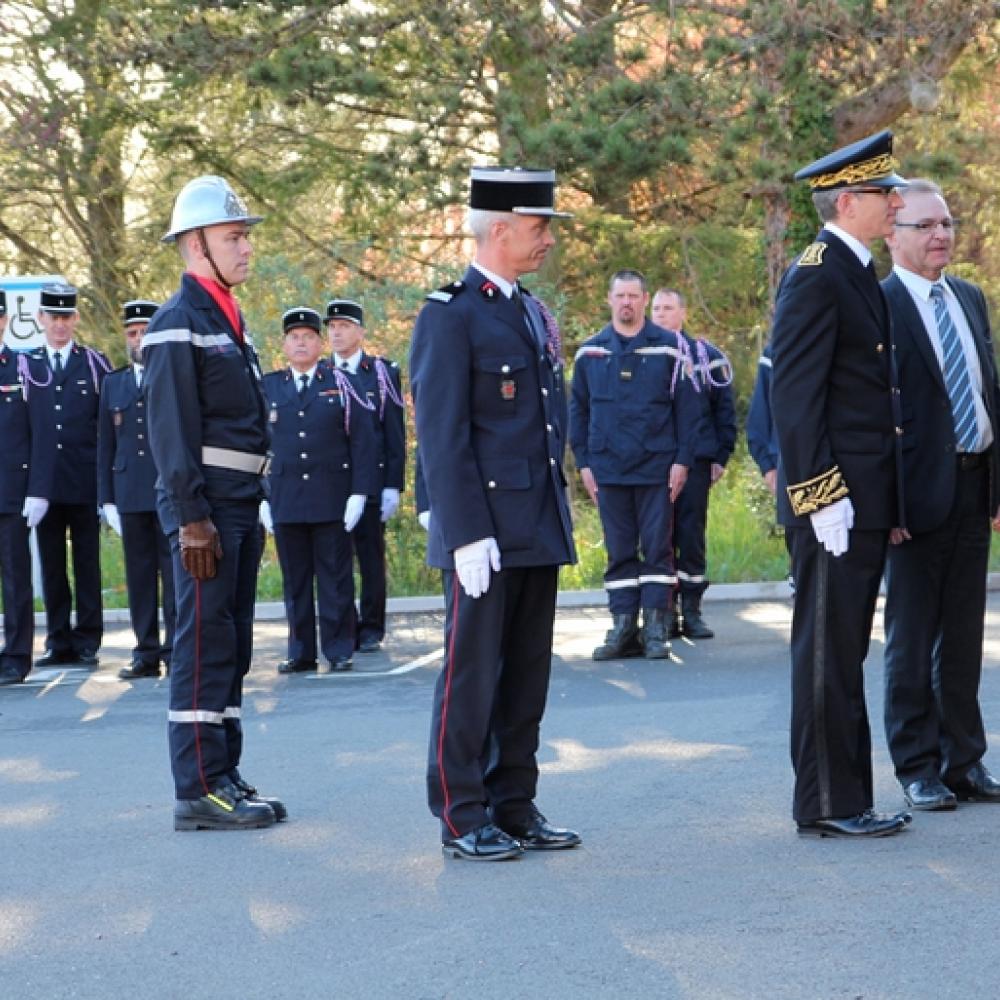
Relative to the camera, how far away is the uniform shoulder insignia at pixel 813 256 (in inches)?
264

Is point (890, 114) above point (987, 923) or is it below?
above

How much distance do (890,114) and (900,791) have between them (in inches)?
556

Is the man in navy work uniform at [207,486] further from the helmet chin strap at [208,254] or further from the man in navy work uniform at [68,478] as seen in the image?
the man in navy work uniform at [68,478]

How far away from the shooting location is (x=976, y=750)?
287 inches

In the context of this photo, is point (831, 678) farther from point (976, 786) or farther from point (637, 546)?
point (637, 546)

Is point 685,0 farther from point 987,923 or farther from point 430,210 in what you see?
point 987,923

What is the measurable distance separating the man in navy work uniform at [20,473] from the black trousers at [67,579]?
287 millimetres

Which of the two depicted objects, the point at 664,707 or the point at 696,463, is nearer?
the point at 664,707

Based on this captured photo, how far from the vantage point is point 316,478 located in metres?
12.5

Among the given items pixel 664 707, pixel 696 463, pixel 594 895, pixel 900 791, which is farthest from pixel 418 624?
pixel 594 895

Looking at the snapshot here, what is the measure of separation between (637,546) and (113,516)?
320 cm

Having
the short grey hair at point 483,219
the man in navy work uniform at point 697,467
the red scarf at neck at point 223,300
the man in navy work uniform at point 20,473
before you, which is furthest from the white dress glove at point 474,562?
the man in navy work uniform at point 697,467

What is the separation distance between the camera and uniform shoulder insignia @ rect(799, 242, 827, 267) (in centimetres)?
671

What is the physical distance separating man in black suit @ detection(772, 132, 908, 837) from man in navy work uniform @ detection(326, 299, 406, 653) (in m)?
6.59
